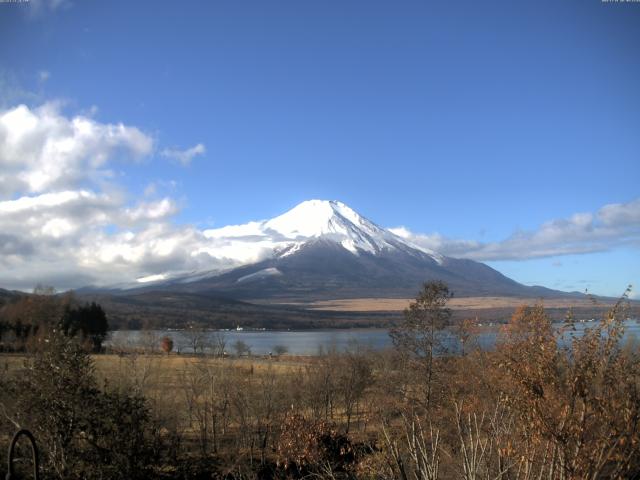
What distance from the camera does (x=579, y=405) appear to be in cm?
836

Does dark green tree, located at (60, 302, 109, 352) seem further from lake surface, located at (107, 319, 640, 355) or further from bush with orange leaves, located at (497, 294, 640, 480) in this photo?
bush with orange leaves, located at (497, 294, 640, 480)

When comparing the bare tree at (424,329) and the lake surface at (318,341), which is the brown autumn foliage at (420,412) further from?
the lake surface at (318,341)

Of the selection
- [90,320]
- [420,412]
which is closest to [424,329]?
[420,412]

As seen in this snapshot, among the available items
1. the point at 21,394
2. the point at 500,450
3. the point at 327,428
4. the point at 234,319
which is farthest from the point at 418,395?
the point at 234,319

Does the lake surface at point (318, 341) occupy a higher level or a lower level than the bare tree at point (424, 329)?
lower

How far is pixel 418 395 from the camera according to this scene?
28625 mm

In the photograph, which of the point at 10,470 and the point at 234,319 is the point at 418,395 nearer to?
the point at 10,470

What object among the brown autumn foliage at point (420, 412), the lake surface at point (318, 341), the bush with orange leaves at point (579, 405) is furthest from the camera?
the lake surface at point (318, 341)

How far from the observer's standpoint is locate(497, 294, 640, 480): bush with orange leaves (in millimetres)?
7668

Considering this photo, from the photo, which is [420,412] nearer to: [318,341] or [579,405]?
[579,405]

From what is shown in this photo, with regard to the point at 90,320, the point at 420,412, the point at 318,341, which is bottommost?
the point at 318,341

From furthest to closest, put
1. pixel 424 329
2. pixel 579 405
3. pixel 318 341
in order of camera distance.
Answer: pixel 318 341 < pixel 424 329 < pixel 579 405

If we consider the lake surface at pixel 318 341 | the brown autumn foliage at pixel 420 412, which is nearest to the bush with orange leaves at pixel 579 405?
the brown autumn foliage at pixel 420 412

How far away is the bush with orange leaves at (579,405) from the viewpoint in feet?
25.2
